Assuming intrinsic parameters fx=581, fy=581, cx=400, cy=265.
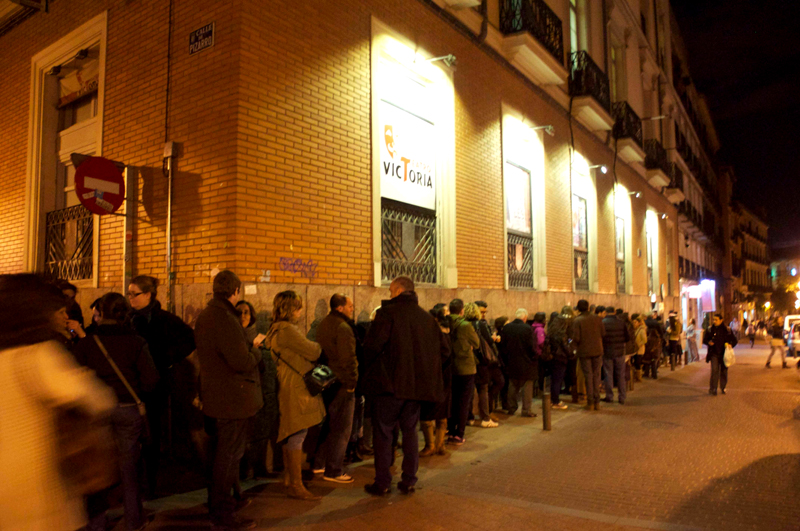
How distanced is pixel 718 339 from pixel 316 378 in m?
9.84

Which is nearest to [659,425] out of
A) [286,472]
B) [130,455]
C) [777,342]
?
[286,472]

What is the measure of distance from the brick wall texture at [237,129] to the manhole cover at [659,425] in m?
4.78

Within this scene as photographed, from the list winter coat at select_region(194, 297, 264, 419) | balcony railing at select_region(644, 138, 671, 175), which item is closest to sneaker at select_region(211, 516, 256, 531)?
winter coat at select_region(194, 297, 264, 419)

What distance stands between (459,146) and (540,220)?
156 inches

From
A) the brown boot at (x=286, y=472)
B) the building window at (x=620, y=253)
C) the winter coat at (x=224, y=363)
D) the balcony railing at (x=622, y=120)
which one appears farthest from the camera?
the building window at (x=620, y=253)

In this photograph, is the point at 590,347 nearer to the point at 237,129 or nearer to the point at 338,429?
the point at 338,429

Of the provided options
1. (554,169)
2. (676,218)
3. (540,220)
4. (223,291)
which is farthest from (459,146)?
(676,218)

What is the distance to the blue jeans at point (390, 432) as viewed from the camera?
205 inches

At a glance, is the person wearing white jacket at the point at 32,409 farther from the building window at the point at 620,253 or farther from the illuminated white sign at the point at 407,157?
the building window at the point at 620,253

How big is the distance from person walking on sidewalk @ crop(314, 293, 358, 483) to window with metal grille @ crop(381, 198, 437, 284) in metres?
2.79

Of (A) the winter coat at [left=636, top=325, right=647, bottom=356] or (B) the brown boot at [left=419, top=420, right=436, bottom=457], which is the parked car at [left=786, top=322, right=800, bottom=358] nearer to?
(A) the winter coat at [left=636, top=325, right=647, bottom=356]

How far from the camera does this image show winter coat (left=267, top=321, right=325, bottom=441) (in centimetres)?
504

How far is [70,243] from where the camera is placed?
338 inches

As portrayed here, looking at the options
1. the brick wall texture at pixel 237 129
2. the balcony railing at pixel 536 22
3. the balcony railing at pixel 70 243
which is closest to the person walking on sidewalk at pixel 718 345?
the balcony railing at pixel 536 22
